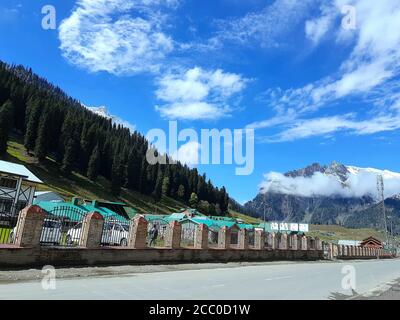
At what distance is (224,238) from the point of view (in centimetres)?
2795

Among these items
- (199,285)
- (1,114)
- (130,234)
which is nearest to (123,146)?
(1,114)

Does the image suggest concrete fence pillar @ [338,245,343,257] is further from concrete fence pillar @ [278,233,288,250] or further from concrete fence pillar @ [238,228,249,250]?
concrete fence pillar @ [238,228,249,250]

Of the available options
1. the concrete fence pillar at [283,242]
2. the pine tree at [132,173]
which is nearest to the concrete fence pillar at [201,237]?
the concrete fence pillar at [283,242]

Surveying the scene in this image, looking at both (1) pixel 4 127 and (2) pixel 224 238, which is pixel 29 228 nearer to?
(2) pixel 224 238

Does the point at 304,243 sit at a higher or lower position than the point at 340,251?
lower

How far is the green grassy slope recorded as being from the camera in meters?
76.2

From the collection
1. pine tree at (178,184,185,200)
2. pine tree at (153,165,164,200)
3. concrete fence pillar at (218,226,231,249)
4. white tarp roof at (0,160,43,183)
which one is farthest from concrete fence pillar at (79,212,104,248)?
pine tree at (178,184,185,200)

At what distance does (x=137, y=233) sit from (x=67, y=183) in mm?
66056

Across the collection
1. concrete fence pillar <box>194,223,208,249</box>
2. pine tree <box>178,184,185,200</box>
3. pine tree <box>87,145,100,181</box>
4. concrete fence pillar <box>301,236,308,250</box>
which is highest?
pine tree <box>178,184,185,200</box>

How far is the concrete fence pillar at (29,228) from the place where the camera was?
14.6m

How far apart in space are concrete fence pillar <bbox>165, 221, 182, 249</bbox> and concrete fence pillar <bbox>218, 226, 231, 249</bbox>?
5594 millimetres

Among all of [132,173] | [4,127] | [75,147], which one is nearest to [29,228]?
[4,127]
